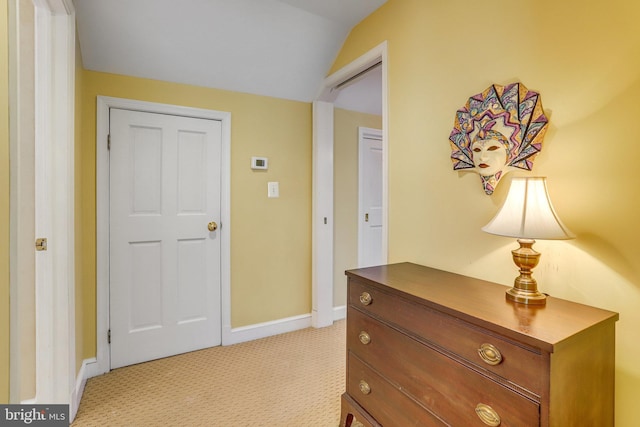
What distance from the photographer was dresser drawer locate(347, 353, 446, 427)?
1.23m

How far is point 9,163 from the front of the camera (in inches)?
36.1

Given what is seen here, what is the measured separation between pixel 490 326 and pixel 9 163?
1485mm

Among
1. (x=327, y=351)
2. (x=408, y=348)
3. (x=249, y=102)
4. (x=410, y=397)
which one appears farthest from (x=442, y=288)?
(x=249, y=102)

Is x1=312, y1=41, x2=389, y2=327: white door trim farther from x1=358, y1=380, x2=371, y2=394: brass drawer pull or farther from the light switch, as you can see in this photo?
x1=358, y1=380, x2=371, y2=394: brass drawer pull

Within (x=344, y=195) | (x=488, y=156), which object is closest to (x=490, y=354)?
(x=488, y=156)

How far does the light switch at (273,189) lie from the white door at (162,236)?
0.44 meters

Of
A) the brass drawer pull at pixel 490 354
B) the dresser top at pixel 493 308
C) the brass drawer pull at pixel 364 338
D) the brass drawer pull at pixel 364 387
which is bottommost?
the brass drawer pull at pixel 364 387

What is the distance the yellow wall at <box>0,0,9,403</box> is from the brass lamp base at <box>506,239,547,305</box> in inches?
62.5

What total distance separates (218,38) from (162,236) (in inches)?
57.8

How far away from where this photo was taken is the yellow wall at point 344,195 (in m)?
3.09

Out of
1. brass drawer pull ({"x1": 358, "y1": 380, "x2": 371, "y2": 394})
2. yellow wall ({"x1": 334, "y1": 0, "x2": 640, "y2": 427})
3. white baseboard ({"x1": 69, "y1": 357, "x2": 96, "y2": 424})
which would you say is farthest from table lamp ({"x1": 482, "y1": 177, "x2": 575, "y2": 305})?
white baseboard ({"x1": 69, "y1": 357, "x2": 96, "y2": 424})

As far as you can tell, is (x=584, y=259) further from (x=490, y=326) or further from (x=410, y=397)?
(x=410, y=397)

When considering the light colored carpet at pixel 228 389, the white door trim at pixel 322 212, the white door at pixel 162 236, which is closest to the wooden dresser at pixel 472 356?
the light colored carpet at pixel 228 389

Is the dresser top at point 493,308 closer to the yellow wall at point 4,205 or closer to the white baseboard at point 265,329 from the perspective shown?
the yellow wall at point 4,205
